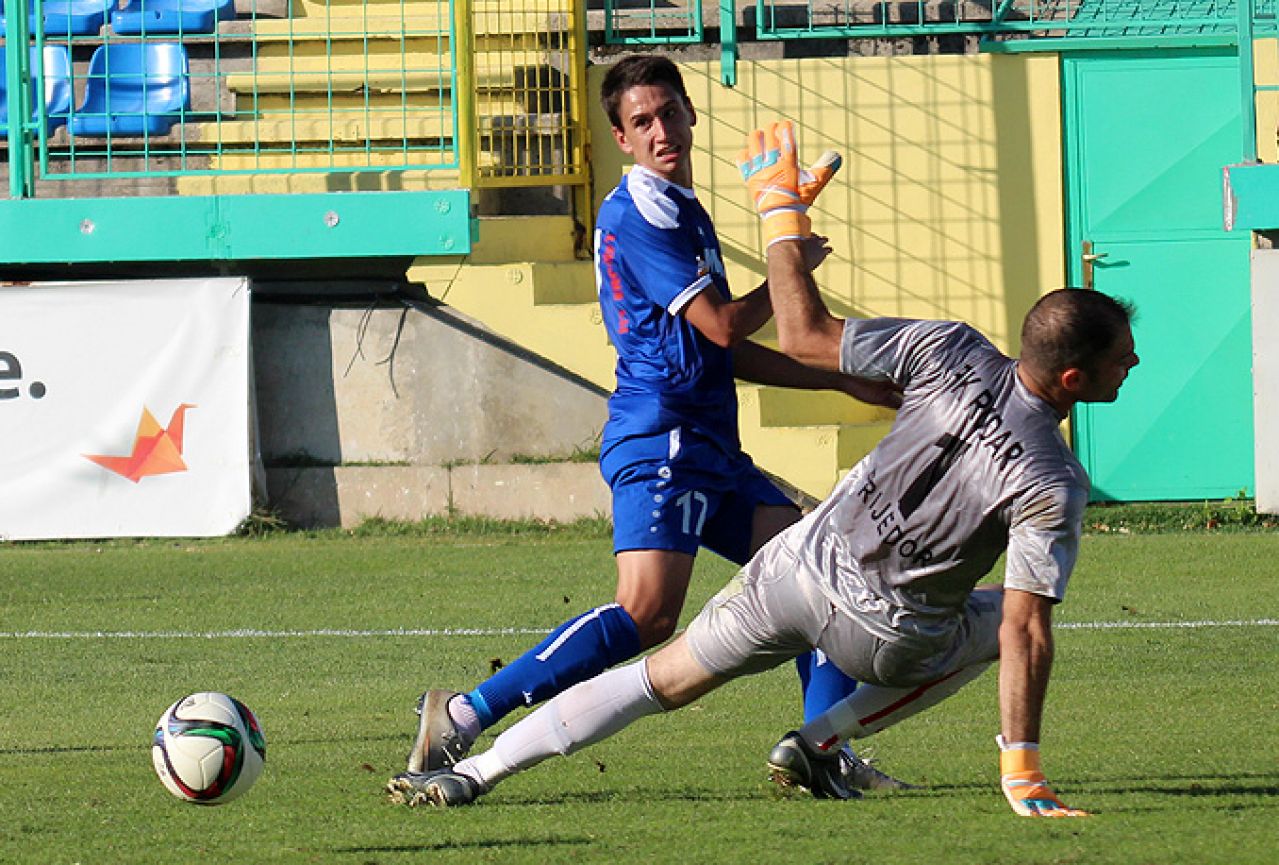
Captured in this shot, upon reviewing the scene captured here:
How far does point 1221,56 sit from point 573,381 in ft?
18.2

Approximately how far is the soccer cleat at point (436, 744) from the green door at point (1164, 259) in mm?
10184

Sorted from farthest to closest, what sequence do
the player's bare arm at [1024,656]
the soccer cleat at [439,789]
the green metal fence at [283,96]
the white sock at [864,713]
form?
the green metal fence at [283,96]
the white sock at [864,713]
the soccer cleat at [439,789]
the player's bare arm at [1024,656]

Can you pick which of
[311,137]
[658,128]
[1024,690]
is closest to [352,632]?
[658,128]

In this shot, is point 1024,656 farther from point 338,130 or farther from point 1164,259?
point 338,130

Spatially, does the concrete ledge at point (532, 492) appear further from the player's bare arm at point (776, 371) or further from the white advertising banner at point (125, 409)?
the player's bare arm at point (776, 371)

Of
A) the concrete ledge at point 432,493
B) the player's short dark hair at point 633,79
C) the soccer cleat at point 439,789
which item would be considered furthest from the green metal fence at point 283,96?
the soccer cleat at point 439,789

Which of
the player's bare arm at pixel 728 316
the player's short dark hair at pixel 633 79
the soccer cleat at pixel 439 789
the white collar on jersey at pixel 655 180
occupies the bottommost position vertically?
the soccer cleat at pixel 439 789

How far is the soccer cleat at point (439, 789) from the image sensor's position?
16.9 ft

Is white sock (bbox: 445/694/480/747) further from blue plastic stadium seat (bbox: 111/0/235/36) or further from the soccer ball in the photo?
blue plastic stadium seat (bbox: 111/0/235/36)

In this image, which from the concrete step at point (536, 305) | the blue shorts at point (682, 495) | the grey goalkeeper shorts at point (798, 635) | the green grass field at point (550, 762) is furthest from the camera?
the concrete step at point (536, 305)

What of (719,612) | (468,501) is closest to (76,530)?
(468,501)

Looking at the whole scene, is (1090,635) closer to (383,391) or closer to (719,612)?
(719,612)

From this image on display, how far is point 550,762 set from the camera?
240 inches

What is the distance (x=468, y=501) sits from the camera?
13773mm
